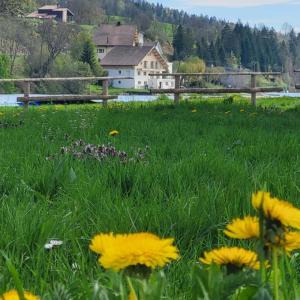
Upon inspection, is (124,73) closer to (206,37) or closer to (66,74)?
(66,74)

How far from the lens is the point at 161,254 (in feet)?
1.85

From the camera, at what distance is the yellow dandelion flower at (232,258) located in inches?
26.2

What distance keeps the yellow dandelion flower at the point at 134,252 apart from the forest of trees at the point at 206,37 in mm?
85686

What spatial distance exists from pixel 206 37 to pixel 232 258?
130556 millimetres

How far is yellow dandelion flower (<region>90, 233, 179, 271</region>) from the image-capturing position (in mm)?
545

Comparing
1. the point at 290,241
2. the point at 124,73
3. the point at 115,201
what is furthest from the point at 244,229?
the point at 124,73

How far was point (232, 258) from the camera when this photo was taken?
669mm

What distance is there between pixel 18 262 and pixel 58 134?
380cm

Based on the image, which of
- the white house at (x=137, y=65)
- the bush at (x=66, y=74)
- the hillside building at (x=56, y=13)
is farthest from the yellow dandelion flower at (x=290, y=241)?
the hillside building at (x=56, y=13)

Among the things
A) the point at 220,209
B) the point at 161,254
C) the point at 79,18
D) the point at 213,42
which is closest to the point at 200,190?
the point at 220,209

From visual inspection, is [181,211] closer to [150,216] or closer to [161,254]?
[150,216]

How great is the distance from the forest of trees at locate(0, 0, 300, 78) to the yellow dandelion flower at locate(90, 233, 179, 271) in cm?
8569

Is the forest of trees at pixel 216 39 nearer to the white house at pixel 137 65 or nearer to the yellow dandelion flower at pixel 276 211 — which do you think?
the white house at pixel 137 65

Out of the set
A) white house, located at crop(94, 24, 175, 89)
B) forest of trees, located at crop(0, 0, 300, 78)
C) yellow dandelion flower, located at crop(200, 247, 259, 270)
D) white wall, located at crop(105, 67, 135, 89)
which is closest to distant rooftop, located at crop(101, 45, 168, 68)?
white house, located at crop(94, 24, 175, 89)
